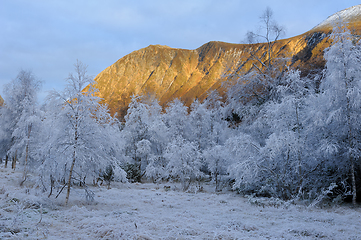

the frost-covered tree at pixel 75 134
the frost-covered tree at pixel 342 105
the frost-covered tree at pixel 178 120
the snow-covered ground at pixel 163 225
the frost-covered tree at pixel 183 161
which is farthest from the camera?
the frost-covered tree at pixel 178 120

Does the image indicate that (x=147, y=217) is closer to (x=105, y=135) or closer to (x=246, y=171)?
(x=105, y=135)

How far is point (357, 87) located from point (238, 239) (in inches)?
346

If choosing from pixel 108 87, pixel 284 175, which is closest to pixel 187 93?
pixel 108 87

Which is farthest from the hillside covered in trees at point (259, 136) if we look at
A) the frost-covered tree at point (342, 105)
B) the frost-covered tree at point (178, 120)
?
the frost-covered tree at point (178, 120)

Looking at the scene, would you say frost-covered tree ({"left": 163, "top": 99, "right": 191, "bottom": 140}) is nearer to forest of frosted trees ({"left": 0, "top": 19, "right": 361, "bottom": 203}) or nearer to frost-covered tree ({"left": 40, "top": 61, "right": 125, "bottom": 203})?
forest of frosted trees ({"left": 0, "top": 19, "right": 361, "bottom": 203})

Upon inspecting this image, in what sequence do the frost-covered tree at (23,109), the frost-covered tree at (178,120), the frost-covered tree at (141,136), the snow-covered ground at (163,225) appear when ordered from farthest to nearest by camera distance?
the frost-covered tree at (178,120), the frost-covered tree at (141,136), the frost-covered tree at (23,109), the snow-covered ground at (163,225)

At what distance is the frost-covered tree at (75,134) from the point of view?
9359 mm

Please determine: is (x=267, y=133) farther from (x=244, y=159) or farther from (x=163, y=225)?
(x=163, y=225)

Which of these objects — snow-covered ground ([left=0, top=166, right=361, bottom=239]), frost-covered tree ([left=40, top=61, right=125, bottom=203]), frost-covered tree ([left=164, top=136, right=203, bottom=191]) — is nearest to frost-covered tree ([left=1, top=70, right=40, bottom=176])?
frost-covered tree ([left=40, top=61, right=125, bottom=203])

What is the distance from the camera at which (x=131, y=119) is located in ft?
85.5

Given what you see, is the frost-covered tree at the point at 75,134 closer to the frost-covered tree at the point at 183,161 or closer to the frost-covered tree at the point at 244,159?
the frost-covered tree at the point at 244,159

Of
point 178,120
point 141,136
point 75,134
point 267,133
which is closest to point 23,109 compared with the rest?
point 75,134

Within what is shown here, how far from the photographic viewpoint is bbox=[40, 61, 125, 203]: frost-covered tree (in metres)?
→ 9.36

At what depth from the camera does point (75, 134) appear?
9492 millimetres
